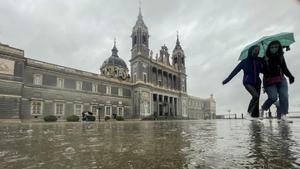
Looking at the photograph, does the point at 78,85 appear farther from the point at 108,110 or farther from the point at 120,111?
the point at 120,111

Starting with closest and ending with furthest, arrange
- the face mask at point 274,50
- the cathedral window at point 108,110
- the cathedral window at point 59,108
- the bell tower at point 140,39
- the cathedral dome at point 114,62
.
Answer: the face mask at point 274,50 < the cathedral window at point 59,108 < the cathedral window at point 108,110 < the bell tower at point 140,39 < the cathedral dome at point 114,62

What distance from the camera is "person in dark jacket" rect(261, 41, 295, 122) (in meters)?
5.72

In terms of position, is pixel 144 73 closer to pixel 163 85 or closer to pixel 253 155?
pixel 163 85

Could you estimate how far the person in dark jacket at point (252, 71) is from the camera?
6125mm

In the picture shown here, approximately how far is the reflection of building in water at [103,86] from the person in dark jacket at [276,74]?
90.8 feet

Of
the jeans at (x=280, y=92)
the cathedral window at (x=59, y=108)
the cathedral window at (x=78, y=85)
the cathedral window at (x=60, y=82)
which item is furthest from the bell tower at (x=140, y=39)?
the jeans at (x=280, y=92)

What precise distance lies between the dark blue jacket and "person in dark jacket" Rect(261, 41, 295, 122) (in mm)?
193

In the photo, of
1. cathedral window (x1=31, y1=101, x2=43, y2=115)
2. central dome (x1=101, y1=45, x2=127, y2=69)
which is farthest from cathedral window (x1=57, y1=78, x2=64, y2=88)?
central dome (x1=101, y1=45, x2=127, y2=69)

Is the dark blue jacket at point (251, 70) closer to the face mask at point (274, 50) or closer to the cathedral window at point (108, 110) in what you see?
the face mask at point (274, 50)

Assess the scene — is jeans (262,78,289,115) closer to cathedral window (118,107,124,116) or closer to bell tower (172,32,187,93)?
cathedral window (118,107,124,116)

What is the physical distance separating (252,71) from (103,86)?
34418 millimetres

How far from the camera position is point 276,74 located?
5.84 meters

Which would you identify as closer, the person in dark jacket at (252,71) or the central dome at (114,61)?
the person in dark jacket at (252,71)

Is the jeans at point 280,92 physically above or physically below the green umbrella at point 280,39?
below
